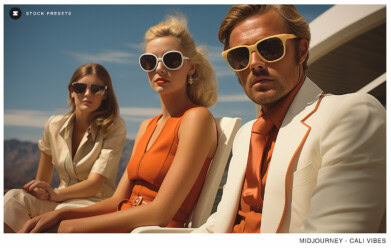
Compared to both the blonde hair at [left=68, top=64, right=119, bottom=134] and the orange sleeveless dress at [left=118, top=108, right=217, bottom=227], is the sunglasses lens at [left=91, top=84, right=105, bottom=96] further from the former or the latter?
the orange sleeveless dress at [left=118, top=108, right=217, bottom=227]

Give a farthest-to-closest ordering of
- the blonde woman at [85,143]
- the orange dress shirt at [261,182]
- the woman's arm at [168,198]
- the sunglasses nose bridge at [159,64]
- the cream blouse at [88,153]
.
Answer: the cream blouse at [88,153] < the blonde woman at [85,143] < the sunglasses nose bridge at [159,64] < the woman's arm at [168,198] < the orange dress shirt at [261,182]

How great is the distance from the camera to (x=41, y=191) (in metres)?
2.66

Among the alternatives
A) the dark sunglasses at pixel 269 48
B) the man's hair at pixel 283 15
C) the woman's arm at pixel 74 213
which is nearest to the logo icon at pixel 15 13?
the woman's arm at pixel 74 213

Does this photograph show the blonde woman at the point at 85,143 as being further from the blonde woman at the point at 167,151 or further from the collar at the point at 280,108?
the collar at the point at 280,108

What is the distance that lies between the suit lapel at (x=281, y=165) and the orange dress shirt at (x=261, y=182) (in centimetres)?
8

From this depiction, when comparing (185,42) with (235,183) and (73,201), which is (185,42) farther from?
(73,201)

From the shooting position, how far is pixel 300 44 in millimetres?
1620

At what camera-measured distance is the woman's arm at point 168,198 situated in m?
Answer: 1.82

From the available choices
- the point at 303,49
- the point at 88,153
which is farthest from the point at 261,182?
the point at 88,153

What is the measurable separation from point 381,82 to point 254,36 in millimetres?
11030

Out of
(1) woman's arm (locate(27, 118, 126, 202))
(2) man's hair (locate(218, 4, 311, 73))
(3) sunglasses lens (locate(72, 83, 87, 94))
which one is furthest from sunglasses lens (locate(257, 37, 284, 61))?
(3) sunglasses lens (locate(72, 83, 87, 94))

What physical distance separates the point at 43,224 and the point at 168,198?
2.22 feet

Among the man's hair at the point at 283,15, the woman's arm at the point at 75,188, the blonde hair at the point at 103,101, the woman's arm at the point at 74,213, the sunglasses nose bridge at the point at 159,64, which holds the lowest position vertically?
the woman's arm at the point at 75,188
